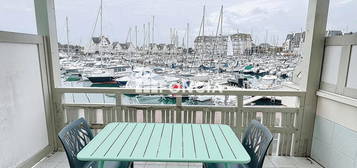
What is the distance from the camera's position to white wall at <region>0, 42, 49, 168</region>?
1965mm

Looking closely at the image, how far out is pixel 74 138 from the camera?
1666mm

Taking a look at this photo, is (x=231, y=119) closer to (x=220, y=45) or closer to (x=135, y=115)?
(x=220, y=45)

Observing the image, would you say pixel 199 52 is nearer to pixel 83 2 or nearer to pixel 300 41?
pixel 300 41

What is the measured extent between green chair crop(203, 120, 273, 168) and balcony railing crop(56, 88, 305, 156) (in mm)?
859

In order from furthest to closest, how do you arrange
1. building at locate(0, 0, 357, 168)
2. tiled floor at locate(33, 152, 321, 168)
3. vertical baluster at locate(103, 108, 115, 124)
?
vertical baluster at locate(103, 108, 115, 124)
tiled floor at locate(33, 152, 321, 168)
building at locate(0, 0, 357, 168)

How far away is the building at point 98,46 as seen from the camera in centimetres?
296

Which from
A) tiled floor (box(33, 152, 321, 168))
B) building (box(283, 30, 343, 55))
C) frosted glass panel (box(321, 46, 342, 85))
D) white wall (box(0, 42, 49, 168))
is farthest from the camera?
building (box(283, 30, 343, 55))

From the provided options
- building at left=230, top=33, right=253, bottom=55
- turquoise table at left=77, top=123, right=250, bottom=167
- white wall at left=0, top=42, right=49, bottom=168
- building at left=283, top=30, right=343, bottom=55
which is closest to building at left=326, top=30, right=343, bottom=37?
building at left=283, top=30, right=343, bottom=55

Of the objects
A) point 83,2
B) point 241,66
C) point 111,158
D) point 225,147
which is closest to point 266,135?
point 225,147

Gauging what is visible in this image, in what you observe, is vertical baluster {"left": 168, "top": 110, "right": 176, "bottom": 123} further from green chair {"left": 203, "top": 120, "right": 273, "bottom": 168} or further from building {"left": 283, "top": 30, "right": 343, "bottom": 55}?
building {"left": 283, "top": 30, "right": 343, "bottom": 55}

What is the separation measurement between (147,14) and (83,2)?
941 millimetres

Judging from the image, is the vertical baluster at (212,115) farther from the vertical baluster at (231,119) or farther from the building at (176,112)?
the vertical baluster at (231,119)

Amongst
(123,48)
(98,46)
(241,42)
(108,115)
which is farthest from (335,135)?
(98,46)

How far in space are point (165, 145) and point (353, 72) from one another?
212 centimetres
